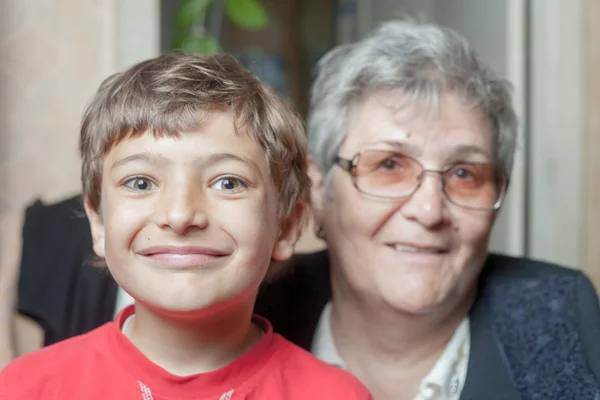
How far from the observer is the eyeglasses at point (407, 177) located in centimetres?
147

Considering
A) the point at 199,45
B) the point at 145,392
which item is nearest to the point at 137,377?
the point at 145,392

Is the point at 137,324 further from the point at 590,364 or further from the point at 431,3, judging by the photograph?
the point at 431,3

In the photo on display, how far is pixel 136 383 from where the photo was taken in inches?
42.3

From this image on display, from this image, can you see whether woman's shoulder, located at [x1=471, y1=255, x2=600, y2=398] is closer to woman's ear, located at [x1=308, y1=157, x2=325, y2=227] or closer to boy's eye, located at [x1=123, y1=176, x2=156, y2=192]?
woman's ear, located at [x1=308, y1=157, x2=325, y2=227]

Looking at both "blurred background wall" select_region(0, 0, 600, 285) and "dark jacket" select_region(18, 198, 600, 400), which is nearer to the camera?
"dark jacket" select_region(18, 198, 600, 400)

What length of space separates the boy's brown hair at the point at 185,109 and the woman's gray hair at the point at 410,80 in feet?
1.12

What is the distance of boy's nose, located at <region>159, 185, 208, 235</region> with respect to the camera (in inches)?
38.9

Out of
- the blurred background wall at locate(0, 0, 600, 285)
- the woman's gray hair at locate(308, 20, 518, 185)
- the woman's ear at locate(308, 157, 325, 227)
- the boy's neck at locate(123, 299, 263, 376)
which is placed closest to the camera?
the boy's neck at locate(123, 299, 263, 376)

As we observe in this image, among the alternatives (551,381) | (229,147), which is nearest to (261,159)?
(229,147)

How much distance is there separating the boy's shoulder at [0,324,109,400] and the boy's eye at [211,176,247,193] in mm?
310

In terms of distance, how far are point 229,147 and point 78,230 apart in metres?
0.79

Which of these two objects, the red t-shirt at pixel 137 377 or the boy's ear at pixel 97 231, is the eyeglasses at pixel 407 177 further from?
the boy's ear at pixel 97 231

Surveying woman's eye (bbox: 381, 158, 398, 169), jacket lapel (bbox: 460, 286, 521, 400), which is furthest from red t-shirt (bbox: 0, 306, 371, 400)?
woman's eye (bbox: 381, 158, 398, 169)

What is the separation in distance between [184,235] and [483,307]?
84 centimetres
